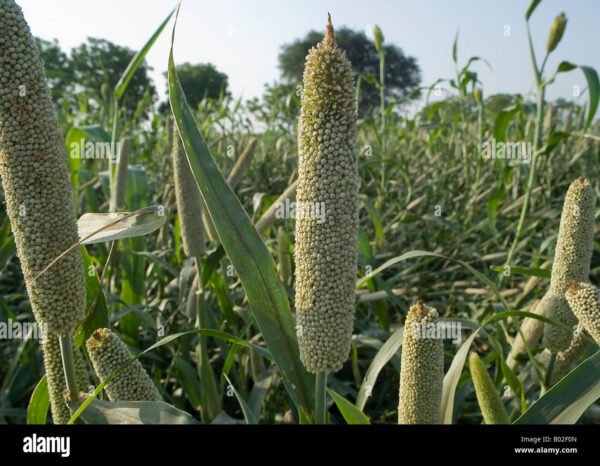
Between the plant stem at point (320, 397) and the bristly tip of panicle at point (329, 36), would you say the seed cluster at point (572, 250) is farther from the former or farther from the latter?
the bristly tip of panicle at point (329, 36)

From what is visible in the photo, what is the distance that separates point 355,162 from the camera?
1.08m

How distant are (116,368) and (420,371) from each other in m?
0.80

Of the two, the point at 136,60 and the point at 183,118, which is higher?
the point at 136,60

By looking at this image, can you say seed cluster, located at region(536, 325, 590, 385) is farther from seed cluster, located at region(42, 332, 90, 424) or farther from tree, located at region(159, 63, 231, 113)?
tree, located at region(159, 63, 231, 113)

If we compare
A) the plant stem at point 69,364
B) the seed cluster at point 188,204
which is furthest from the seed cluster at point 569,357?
the plant stem at point 69,364

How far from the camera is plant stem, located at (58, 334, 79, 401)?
4.16 feet

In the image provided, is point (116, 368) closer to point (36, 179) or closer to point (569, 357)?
point (36, 179)

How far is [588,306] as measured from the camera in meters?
1.34

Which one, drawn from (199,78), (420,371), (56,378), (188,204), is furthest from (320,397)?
(199,78)

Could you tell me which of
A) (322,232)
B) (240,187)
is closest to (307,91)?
(322,232)

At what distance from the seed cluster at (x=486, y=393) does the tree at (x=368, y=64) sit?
4039mm

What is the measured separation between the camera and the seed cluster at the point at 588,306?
1.33 metres

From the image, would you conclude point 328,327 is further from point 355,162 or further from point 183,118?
point 183,118

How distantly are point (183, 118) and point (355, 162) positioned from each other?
44cm
